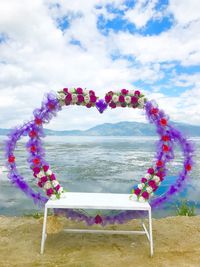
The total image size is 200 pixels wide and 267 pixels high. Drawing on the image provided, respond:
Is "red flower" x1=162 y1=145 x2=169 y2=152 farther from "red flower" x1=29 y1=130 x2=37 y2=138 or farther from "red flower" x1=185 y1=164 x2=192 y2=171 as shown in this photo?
"red flower" x1=29 y1=130 x2=37 y2=138

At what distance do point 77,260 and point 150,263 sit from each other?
1.01 meters

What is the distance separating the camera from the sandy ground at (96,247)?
5250 millimetres

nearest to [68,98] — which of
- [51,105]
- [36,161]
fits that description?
[51,105]

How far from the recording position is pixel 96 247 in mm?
5824

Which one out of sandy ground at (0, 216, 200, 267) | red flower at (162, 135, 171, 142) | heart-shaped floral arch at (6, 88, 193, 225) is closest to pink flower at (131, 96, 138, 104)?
heart-shaped floral arch at (6, 88, 193, 225)

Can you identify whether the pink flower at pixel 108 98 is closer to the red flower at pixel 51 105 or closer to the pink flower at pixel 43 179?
the red flower at pixel 51 105

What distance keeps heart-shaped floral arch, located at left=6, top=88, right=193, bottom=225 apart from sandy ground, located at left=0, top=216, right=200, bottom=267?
380 mm

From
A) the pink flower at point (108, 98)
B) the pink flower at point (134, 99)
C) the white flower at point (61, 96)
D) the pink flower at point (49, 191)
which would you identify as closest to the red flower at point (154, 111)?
the pink flower at point (134, 99)

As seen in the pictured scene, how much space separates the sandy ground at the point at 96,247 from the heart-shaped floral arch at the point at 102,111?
38 centimetres

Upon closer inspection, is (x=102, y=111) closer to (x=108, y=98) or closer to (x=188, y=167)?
(x=108, y=98)

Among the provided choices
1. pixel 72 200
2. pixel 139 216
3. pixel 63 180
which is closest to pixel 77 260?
pixel 72 200

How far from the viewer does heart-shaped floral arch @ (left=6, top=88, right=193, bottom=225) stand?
6.05 metres

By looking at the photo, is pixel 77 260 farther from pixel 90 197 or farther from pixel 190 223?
pixel 190 223

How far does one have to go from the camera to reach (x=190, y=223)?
7.25m
